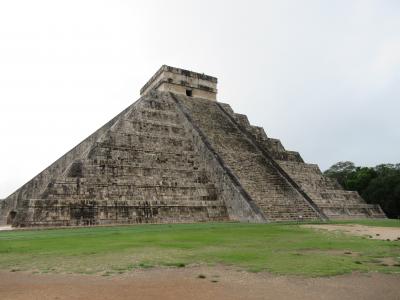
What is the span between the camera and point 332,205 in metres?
20.6

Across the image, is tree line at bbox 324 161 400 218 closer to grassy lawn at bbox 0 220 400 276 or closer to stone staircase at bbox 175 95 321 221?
stone staircase at bbox 175 95 321 221

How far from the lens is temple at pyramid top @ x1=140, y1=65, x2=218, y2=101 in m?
25.3

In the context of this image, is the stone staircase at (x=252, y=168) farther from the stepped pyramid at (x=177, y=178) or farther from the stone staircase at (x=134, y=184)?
the stone staircase at (x=134, y=184)

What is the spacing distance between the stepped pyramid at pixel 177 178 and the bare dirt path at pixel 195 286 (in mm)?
8976

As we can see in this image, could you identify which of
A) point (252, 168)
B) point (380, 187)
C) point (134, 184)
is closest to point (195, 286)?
point (134, 184)

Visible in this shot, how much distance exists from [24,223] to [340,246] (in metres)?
10.1

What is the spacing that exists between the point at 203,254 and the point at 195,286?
2.44 m

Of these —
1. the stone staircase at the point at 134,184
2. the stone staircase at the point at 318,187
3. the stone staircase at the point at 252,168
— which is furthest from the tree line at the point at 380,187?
the stone staircase at the point at 134,184

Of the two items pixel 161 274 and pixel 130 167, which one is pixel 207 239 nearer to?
pixel 161 274

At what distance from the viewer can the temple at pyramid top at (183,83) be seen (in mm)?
25266

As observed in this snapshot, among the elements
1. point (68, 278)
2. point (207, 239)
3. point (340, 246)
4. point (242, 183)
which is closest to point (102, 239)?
point (207, 239)

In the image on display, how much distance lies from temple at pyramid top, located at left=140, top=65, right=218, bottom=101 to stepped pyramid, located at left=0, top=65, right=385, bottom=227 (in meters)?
0.12

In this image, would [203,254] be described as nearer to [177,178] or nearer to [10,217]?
[177,178]

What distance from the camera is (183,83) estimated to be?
25.9m
